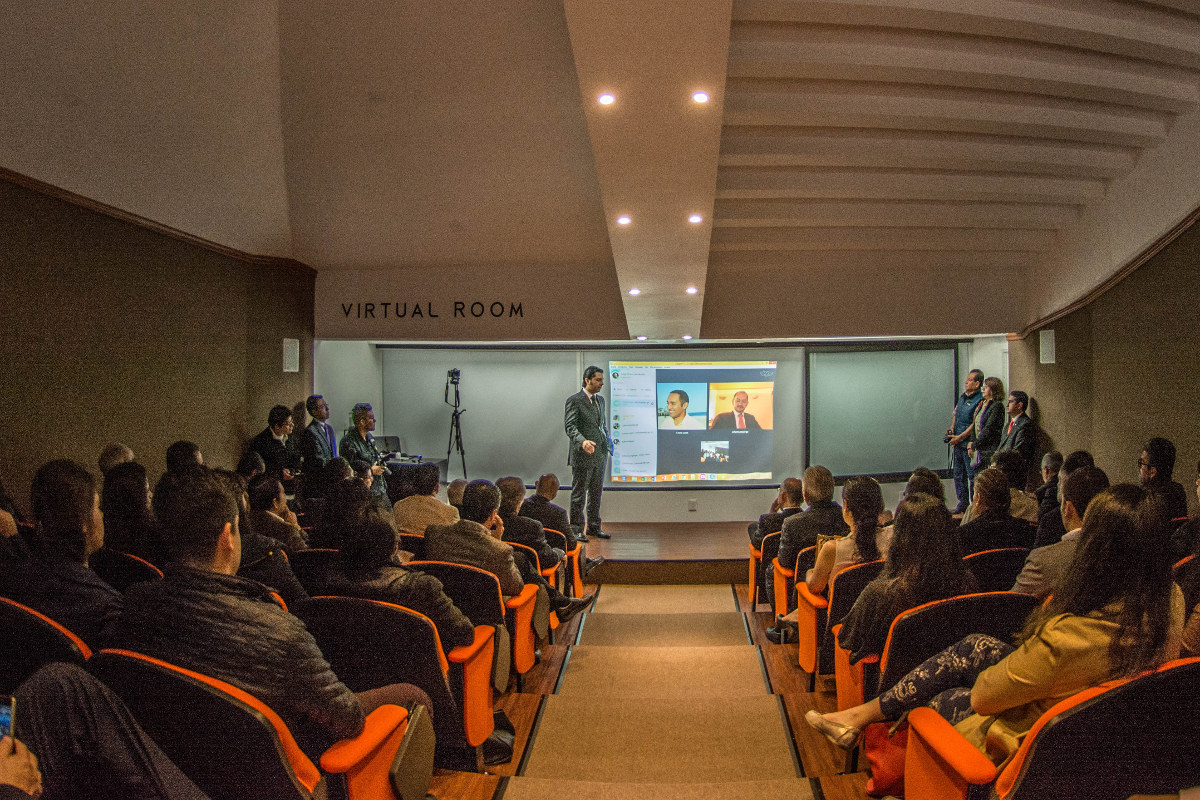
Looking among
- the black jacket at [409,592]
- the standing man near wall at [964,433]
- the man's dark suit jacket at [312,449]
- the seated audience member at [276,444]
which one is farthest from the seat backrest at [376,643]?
the standing man near wall at [964,433]

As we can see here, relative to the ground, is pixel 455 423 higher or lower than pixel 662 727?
higher

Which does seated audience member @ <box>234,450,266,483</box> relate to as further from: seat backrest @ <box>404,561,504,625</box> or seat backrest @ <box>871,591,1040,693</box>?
seat backrest @ <box>871,591,1040,693</box>

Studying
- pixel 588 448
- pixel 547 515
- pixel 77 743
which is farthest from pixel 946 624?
pixel 588 448

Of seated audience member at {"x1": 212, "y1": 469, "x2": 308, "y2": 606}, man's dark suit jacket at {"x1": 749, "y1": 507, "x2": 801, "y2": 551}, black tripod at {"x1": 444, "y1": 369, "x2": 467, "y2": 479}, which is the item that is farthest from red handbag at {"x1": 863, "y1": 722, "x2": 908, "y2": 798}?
black tripod at {"x1": 444, "y1": 369, "x2": 467, "y2": 479}

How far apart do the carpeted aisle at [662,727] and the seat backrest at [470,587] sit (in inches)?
22.4

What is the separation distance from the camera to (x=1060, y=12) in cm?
357

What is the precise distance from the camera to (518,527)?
4.27 metres

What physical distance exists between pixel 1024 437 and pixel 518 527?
487 cm

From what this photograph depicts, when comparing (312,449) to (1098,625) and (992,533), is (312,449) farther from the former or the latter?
(1098,625)

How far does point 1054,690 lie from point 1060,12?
131 inches

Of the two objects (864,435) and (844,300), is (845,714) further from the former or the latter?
(864,435)

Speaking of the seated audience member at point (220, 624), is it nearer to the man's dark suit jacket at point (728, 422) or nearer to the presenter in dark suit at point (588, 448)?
the presenter in dark suit at point (588, 448)

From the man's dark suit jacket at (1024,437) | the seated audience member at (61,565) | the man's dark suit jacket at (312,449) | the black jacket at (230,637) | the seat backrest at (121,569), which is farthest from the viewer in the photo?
the man's dark suit jacket at (1024,437)

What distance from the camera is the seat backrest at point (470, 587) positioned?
9.82 feet
